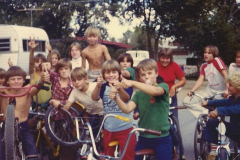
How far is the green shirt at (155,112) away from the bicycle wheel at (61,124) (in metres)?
0.98

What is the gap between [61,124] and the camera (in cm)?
467

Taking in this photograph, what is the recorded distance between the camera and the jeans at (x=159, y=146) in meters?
3.51

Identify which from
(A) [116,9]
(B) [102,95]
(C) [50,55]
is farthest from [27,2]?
(B) [102,95]

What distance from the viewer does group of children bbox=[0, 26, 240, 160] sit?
3.56 meters

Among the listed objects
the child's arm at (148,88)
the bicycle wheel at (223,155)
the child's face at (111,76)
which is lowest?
the bicycle wheel at (223,155)

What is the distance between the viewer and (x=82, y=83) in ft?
14.9

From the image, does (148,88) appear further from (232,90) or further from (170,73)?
(170,73)

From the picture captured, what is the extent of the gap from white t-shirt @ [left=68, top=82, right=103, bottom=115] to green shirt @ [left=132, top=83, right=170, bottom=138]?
1.11 m

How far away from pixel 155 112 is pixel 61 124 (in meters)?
1.59

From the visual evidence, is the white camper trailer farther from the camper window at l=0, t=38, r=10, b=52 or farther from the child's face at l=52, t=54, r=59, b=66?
the child's face at l=52, t=54, r=59, b=66

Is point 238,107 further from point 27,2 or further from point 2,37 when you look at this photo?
point 27,2

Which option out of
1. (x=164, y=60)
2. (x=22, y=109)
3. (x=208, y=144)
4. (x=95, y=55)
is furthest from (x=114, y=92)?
(x=95, y=55)

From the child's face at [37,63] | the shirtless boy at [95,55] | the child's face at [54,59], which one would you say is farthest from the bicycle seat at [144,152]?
the child's face at [54,59]

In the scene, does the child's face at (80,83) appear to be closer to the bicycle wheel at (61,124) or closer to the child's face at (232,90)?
the bicycle wheel at (61,124)
